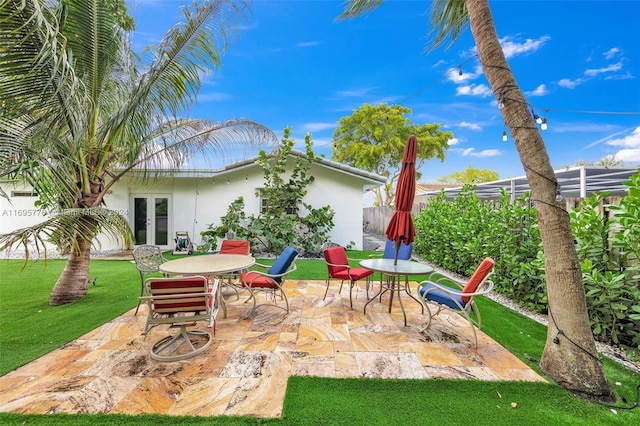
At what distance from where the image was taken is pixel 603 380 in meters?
2.68

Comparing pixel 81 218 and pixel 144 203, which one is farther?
pixel 144 203

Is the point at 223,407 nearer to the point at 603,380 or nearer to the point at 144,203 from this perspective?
the point at 603,380

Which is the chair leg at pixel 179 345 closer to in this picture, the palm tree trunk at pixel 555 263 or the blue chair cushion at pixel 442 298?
the blue chair cushion at pixel 442 298

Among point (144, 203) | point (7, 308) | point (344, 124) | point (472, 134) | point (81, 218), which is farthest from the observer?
point (472, 134)

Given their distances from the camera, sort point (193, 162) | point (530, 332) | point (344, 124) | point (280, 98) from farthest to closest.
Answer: point (344, 124) → point (280, 98) → point (193, 162) → point (530, 332)

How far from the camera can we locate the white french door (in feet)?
38.0

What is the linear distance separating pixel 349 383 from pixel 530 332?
3.15 metres

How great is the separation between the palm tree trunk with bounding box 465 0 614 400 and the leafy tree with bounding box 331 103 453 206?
65.1ft

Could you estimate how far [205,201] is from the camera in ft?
38.0

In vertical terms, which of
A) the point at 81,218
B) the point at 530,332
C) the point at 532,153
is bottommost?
the point at 530,332

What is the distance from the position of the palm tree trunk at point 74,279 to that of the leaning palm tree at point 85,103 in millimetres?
17

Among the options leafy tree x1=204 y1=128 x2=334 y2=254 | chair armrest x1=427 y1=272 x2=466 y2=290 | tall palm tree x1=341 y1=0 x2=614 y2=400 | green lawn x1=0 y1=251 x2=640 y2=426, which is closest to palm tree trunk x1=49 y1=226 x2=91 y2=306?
green lawn x1=0 y1=251 x2=640 y2=426

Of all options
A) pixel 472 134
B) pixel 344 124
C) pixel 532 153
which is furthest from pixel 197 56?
pixel 472 134

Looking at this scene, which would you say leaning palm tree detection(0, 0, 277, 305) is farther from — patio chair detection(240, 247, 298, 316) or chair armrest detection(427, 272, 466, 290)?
chair armrest detection(427, 272, 466, 290)
